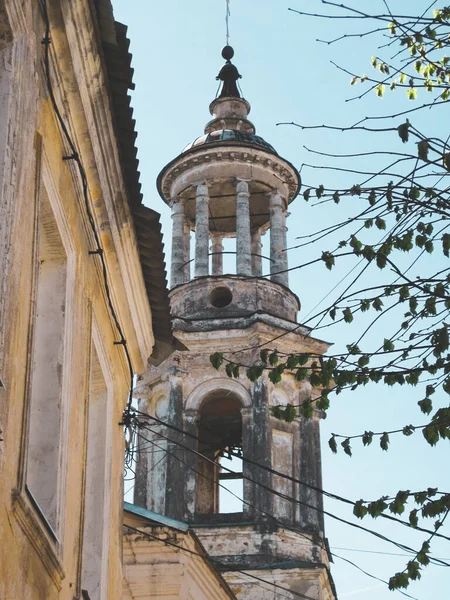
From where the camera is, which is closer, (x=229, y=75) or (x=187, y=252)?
(x=187, y=252)

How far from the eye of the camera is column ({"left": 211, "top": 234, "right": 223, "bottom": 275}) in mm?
25609

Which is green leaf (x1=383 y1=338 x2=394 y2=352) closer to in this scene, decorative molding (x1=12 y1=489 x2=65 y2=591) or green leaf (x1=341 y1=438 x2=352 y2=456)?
green leaf (x1=341 y1=438 x2=352 y2=456)

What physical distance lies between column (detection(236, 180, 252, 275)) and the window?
53.7 feet

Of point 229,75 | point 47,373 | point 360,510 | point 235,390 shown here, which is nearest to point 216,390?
point 235,390

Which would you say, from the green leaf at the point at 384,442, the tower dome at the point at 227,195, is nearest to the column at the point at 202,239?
the tower dome at the point at 227,195

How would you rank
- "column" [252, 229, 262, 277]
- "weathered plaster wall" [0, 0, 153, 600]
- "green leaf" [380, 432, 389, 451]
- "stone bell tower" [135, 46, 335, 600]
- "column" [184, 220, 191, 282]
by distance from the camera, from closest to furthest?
"weathered plaster wall" [0, 0, 153, 600] → "green leaf" [380, 432, 389, 451] → "stone bell tower" [135, 46, 335, 600] → "column" [184, 220, 191, 282] → "column" [252, 229, 262, 277]

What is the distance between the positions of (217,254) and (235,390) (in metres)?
4.05

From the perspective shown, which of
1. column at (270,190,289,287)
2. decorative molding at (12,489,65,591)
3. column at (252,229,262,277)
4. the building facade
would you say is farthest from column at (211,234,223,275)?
decorative molding at (12,489,65,591)

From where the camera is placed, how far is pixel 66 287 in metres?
7.38

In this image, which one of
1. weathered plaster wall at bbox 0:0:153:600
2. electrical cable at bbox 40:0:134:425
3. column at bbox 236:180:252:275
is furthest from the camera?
column at bbox 236:180:252:275

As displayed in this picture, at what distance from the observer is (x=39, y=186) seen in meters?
6.46

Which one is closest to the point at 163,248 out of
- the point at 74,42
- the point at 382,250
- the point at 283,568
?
the point at 382,250

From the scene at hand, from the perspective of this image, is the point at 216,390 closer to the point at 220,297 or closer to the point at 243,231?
the point at 220,297

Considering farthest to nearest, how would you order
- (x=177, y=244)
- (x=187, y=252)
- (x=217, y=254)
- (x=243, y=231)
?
(x=217, y=254), (x=187, y=252), (x=177, y=244), (x=243, y=231)
